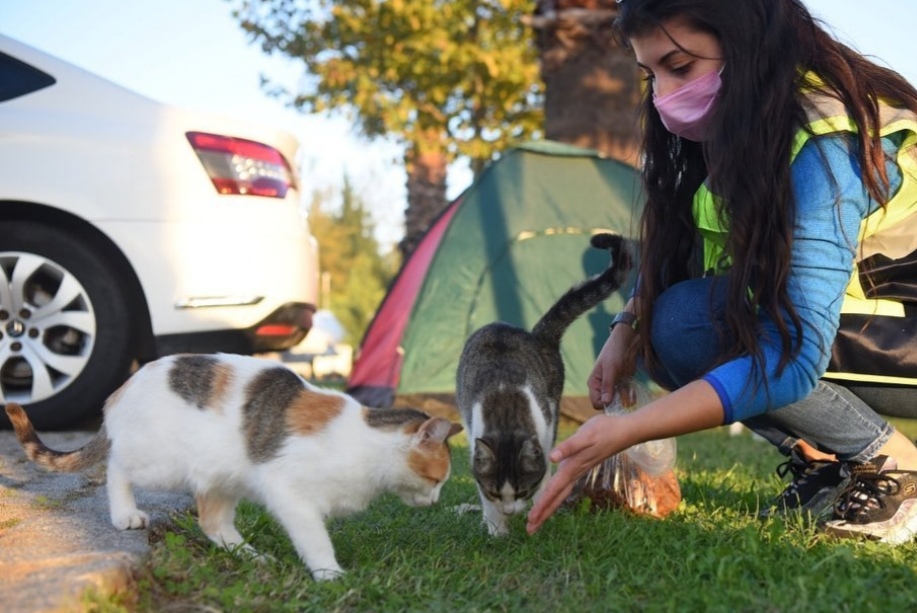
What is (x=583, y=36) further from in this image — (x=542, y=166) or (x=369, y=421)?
(x=369, y=421)

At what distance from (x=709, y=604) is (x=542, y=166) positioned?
206 inches

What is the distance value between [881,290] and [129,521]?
2282 mm

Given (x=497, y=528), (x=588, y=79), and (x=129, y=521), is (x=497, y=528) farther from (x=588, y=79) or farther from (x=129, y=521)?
(x=588, y=79)

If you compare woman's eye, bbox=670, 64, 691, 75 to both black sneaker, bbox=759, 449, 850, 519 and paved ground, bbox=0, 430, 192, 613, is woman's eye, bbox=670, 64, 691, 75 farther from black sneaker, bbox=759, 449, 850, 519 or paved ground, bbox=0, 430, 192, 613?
paved ground, bbox=0, 430, 192, 613

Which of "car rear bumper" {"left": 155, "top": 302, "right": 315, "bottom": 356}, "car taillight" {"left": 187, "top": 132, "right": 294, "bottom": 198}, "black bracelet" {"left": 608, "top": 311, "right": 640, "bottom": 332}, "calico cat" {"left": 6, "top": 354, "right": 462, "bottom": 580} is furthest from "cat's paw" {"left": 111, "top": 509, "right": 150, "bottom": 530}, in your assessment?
"car taillight" {"left": 187, "top": 132, "right": 294, "bottom": 198}

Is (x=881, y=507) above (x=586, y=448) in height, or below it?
below

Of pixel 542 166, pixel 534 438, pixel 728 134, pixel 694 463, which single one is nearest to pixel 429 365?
pixel 542 166

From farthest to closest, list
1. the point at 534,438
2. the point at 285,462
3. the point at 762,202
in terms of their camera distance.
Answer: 1. the point at 534,438
2. the point at 285,462
3. the point at 762,202

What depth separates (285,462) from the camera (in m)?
2.61

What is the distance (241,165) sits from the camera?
4941 millimetres

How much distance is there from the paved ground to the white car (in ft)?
2.91

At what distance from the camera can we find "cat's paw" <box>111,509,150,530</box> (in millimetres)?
2746

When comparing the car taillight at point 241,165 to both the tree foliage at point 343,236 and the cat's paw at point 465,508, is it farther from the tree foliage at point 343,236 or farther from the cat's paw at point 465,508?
the tree foliage at point 343,236

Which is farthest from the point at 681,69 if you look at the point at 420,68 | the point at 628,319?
the point at 420,68
